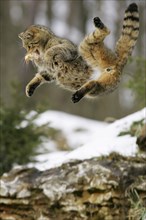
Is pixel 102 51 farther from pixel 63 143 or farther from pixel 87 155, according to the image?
pixel 63 143

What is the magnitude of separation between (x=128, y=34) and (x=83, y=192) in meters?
2.72

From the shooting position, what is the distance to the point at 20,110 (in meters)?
10.4

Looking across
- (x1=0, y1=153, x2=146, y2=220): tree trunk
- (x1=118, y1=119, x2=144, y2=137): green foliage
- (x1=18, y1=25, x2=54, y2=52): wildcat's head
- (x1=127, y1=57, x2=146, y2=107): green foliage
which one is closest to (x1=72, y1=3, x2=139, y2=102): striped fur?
(x1=18, y1=25, x2=54, y2=52): wildcat's head

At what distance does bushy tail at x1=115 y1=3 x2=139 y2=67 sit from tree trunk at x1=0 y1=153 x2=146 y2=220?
2.29 meters

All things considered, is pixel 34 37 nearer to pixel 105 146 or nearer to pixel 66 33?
pixel 105 146

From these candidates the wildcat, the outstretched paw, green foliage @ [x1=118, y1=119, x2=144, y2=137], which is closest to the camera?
the outstretched paw

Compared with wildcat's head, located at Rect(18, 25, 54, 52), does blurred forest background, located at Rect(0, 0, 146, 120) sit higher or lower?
higher

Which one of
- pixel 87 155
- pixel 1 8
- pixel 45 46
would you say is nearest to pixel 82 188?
pixel 87 155

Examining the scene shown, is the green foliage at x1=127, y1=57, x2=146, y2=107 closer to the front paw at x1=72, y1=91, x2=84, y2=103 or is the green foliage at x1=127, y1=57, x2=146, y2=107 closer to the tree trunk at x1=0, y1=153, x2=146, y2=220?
the tree trunk at x1=0, y1=153, x2=146, y2=220

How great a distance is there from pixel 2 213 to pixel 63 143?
20.7 feet

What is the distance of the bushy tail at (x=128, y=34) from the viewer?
5242mm

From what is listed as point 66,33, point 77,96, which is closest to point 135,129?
point 77,96

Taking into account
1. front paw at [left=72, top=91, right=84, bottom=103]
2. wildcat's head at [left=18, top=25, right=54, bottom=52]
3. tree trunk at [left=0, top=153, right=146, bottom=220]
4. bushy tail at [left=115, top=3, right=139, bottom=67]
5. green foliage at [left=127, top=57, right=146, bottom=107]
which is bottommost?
front paw at [left=72, top=91, right=84, bottom=103]

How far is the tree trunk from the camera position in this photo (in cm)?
754
